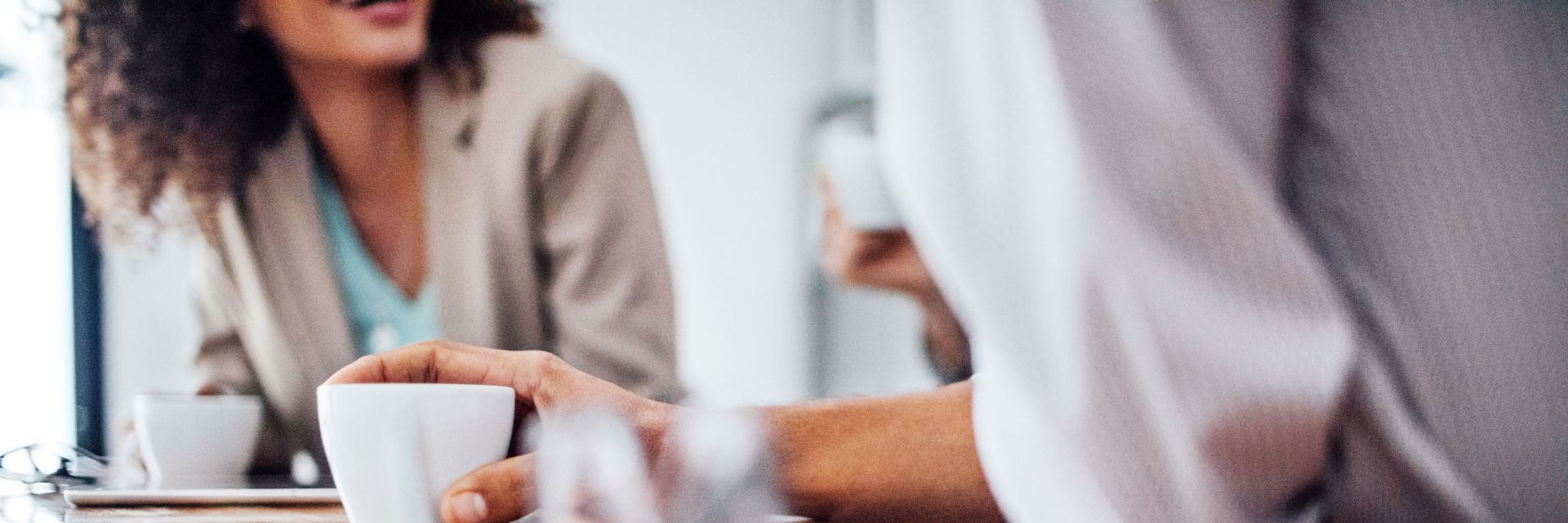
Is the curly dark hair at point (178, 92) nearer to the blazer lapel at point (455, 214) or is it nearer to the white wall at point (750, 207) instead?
the blazer lapel at point (455, 214)

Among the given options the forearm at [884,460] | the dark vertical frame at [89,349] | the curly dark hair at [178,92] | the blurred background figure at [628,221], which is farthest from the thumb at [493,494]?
the dark vertical frame at [89,349]

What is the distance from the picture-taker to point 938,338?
2.59 ft

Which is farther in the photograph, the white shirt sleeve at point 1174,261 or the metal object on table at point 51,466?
the metal object on table at point 51,466

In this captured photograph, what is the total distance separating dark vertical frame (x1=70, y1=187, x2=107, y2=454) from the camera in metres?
0.84

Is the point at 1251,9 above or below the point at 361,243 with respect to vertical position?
above

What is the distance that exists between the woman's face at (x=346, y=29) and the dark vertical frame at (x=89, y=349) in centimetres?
26

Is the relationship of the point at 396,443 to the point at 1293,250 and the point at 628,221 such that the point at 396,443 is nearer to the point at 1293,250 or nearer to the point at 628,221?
the point at 1293,250

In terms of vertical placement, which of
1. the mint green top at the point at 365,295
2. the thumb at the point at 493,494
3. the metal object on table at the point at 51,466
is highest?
the thumb at the point at 493,494

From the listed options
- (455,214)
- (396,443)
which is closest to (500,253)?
(455,214)

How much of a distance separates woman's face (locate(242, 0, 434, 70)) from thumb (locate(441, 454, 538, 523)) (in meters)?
0.62

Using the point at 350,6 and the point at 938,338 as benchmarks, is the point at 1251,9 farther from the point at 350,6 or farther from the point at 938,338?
the point at 350,6

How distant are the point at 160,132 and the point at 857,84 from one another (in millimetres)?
641

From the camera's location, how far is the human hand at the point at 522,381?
13.0 inches

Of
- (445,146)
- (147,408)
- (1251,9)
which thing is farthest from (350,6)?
(1251,9)
